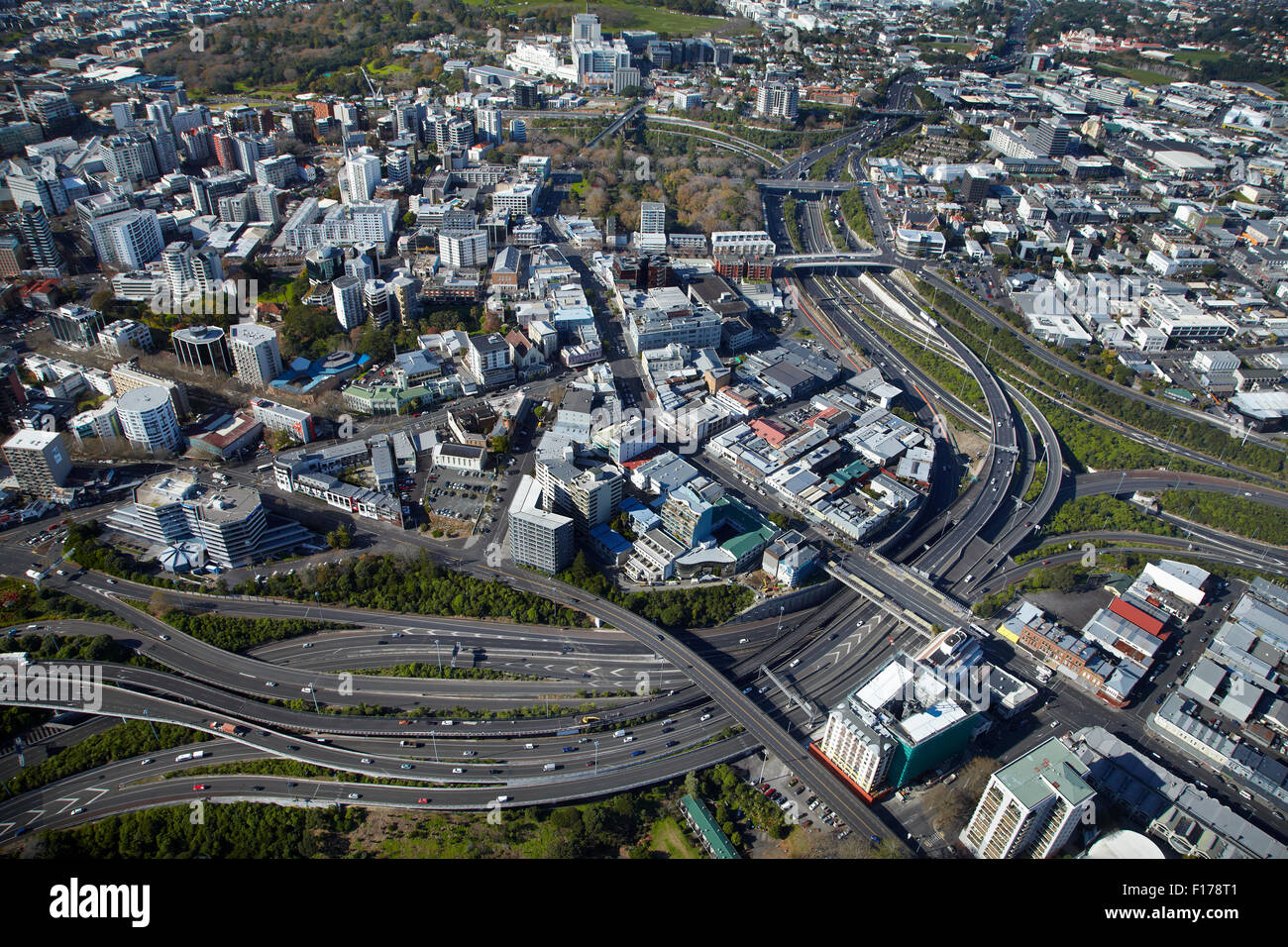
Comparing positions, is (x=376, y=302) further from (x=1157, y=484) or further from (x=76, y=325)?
(x=1157, y=484)

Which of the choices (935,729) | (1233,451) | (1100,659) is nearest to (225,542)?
(935,729)

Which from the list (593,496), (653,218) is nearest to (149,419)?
(593,496)

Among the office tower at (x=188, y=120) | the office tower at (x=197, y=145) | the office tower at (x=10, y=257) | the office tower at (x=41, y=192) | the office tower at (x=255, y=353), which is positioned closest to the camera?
the office tower at (x=255, y=353)

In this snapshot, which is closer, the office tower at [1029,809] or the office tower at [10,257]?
the office tower at [1029,809]

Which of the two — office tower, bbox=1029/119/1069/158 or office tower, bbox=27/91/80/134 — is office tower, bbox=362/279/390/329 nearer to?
office tower, bbox=27/91/80/134

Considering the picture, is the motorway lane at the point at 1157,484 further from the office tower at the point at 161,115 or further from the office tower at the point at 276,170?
the office tower at the point at 161,115

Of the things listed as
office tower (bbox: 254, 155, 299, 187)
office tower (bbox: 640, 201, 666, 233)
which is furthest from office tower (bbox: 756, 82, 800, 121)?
office tower (bbox: 254, 155, 299, 187)

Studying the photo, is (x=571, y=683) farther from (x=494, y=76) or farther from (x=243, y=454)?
(x=494, y=76)

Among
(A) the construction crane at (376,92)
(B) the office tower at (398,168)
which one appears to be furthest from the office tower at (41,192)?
(A) the construction crane at (376,92)
